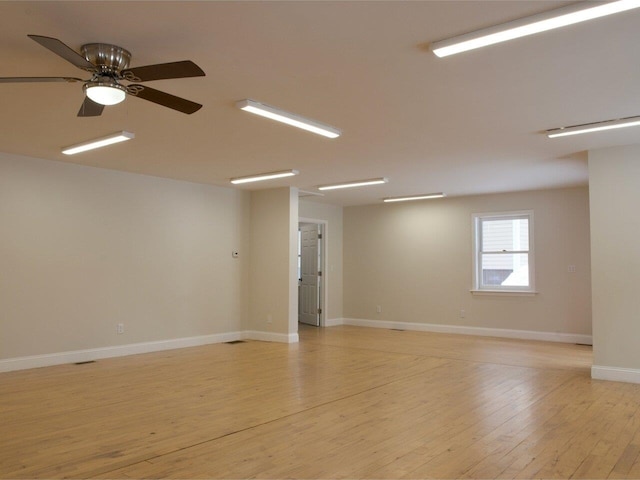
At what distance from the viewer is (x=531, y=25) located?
2.65 metres

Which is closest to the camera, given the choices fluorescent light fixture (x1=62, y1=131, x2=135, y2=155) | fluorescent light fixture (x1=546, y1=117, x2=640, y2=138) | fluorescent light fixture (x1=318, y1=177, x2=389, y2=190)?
fluorescent light fixture (x1=546, y1=117, x2=640, y2=138)

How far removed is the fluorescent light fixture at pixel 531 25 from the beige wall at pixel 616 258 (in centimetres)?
345

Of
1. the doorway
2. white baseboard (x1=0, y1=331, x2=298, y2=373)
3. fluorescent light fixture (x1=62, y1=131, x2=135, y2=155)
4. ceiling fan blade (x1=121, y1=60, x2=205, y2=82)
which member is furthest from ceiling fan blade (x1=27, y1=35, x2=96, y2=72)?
the doorway

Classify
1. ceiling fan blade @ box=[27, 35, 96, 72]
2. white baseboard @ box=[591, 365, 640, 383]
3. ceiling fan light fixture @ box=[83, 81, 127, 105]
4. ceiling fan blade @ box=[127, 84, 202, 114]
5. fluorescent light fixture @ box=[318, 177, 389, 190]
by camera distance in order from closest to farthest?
ceiling fan blade @ box=[27, 35, 96, 72]
ceiling fan light fixture @ box=[83, 81, 127, 105]
ceiling fan blade @ box=[127, 84, 202, 114]
white baseboard @ box=[591, 365, 640, 383]
fluorescent light fixture @ box=[318, 177, 389, 190]

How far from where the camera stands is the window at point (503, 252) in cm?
873

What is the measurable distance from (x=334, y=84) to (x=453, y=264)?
654 centimetres

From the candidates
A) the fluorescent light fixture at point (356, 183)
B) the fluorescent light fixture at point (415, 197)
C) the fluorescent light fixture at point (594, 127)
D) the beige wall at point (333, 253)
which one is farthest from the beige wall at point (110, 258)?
the fluorescent light fixture at point (594, 127)

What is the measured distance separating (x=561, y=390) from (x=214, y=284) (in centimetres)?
536

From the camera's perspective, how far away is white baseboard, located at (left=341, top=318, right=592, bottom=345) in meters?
8.19

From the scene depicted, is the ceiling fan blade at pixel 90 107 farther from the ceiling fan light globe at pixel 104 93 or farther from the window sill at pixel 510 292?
the window sill at pixel 510 292

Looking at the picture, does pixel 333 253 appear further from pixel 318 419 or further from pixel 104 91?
pixel 104 91

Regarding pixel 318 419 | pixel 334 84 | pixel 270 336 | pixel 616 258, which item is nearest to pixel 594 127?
pixel 616 258

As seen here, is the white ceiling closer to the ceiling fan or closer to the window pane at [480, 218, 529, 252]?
the ceiling fan

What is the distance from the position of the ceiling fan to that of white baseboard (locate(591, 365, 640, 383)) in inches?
203
